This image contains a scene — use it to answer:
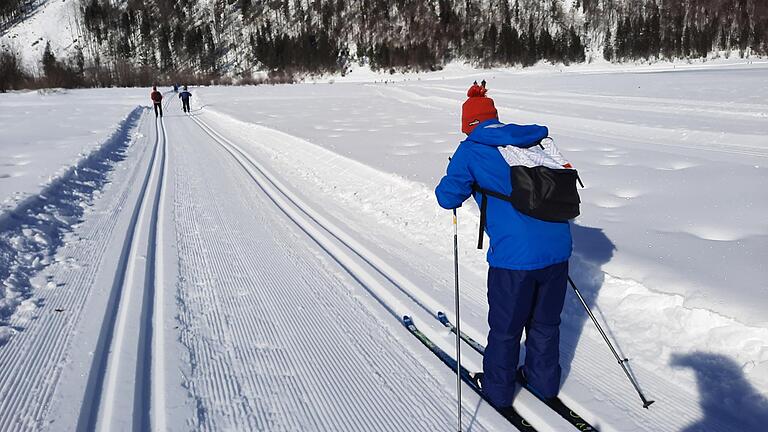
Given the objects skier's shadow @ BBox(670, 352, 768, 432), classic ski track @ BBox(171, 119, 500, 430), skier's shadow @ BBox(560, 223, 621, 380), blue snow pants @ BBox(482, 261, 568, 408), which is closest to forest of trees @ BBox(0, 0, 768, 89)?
classic ski track @ BBox(171, 119, 500, 430)

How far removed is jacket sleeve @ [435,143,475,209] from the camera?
2709 mm

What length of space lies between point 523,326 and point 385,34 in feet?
356

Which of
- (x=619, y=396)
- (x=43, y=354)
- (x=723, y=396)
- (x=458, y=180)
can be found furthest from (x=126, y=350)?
(x=723, y=396)

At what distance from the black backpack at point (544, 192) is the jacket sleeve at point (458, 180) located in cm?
25

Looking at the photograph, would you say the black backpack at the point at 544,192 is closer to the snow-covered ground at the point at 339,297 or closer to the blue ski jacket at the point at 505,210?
the blue ski jacket at the point at 505,210

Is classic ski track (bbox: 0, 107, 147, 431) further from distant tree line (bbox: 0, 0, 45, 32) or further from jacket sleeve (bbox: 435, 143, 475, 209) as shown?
distant tree line (bbox: 0, 0, 45, 32)

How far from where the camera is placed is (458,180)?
107 inches

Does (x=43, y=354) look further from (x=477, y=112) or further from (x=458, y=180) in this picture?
(x=477, y=112)

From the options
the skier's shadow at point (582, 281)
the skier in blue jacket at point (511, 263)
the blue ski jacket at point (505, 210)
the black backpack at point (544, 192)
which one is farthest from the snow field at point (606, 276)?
the black backpack at point (544, 192)

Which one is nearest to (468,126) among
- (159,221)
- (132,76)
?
(159,221)

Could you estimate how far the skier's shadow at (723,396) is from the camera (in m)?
2.72

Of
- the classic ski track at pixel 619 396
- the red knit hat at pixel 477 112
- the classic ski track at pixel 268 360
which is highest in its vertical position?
the red knit hat at pixel 477 112

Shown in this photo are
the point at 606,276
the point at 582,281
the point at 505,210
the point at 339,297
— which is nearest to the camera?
the point at 505,210

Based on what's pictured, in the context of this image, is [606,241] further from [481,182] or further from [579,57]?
[579,57]
